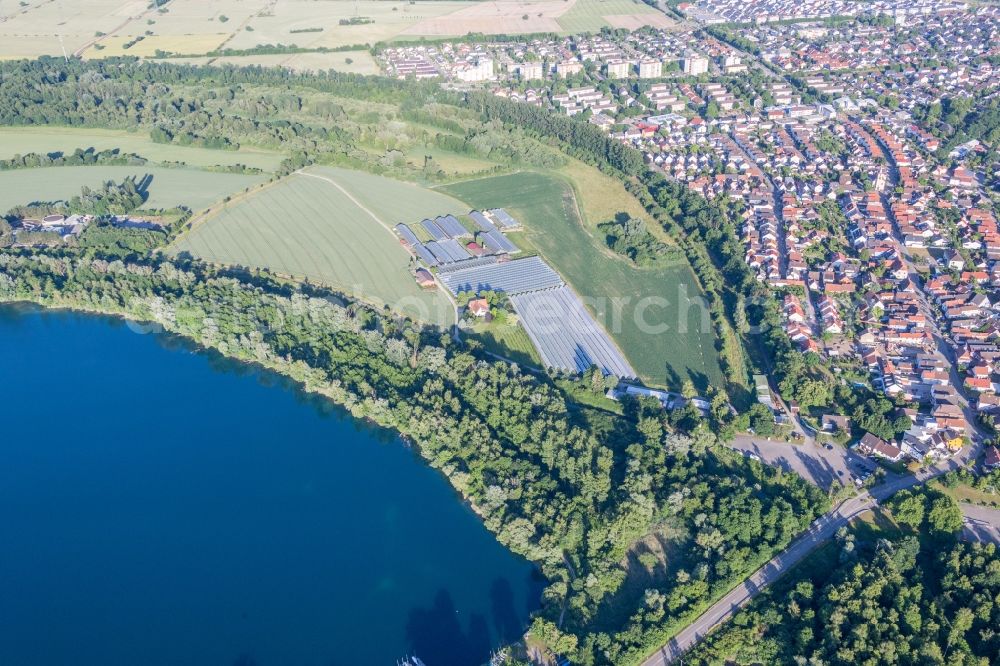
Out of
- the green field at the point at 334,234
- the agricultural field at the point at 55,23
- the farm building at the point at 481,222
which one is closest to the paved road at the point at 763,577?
the green field at the point at 334,234

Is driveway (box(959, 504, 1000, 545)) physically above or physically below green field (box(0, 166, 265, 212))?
below

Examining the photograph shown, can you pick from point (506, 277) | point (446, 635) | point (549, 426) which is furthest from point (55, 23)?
point (446, 635)

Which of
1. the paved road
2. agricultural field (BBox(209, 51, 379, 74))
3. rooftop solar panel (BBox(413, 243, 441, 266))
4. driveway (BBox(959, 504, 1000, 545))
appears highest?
agricultural field (BBox(209, 51, 379, 74))

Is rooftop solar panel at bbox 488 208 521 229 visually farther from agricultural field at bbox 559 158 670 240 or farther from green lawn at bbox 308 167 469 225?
agricultural field at bbox 559 158 670 240

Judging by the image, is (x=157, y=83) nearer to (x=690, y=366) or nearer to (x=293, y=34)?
(x=293, y=34)

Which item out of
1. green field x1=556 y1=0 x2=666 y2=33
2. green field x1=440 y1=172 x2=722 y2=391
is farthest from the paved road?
green field x1=556 y1=0 x2=666 y2=33
